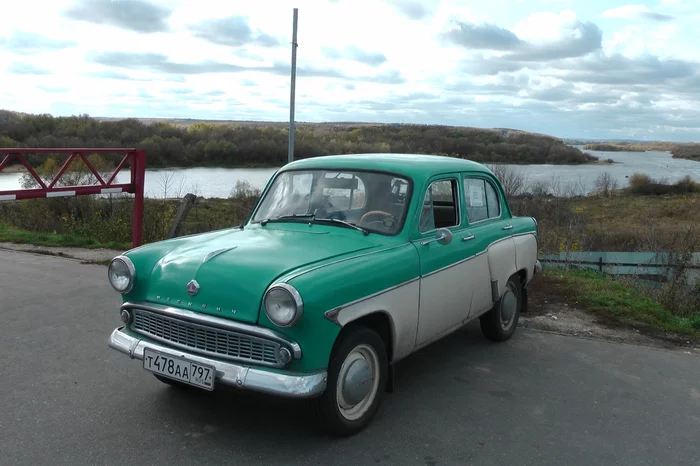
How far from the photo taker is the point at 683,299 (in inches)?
343

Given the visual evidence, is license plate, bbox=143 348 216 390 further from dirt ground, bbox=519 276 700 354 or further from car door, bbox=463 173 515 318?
dirt ground, bbox=519 276 700 354

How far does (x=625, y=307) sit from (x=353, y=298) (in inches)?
184

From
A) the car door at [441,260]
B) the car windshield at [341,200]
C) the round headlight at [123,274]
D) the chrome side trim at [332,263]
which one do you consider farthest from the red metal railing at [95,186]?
the chrome side trim at [332,263]

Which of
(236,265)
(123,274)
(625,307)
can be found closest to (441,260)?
(236,265)

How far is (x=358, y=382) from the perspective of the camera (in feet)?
12.2

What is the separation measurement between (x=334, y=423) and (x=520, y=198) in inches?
790

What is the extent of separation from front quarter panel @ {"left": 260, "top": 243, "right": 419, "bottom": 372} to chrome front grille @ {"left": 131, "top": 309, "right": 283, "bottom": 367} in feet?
0.47

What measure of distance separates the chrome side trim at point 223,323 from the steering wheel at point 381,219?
1.34m

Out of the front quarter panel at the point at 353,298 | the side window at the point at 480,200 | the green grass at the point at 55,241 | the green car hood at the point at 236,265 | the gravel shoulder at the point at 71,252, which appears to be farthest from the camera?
the green grass at the point at 55,241

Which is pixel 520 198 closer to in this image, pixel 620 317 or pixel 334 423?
pixel 620 317

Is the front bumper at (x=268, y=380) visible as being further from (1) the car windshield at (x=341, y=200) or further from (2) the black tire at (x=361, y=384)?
(1) the car windshield at (x=341, y=200)

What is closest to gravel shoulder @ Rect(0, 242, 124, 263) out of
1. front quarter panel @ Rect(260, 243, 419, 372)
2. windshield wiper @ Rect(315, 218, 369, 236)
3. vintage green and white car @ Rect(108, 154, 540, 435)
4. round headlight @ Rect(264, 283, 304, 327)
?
vintage green and white car @ Rect(108, 154, 540, 435)

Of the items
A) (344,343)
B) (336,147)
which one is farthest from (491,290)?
(336,147)

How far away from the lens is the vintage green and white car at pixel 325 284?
3.43 m
